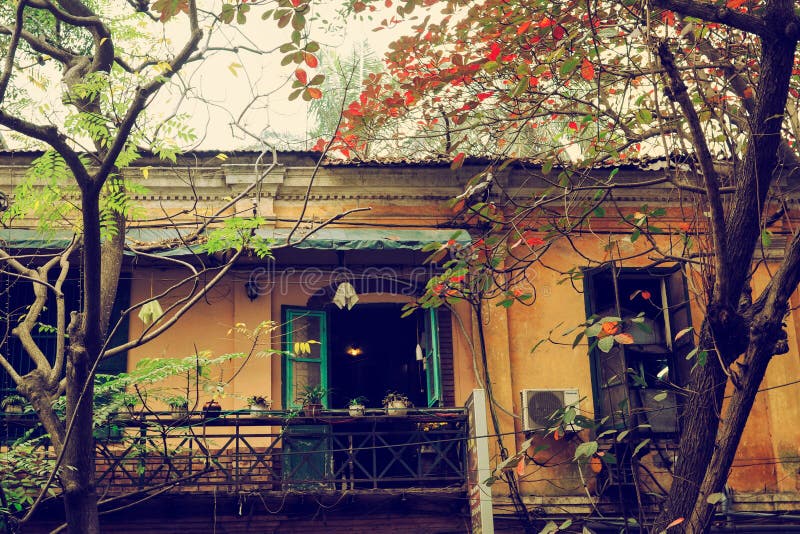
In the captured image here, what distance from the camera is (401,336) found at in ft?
47.9

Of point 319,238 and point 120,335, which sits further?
point 120,335

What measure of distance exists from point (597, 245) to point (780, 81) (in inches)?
209

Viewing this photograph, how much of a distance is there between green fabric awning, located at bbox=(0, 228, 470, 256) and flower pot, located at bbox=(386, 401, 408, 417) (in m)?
1.63

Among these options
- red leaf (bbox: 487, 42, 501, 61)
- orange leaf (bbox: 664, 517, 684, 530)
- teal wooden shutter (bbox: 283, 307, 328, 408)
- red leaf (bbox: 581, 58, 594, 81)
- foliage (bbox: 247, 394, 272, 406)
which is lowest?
orange leaf (bbox: 664, 517, 684, 530)

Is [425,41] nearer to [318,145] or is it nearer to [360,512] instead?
[318,145]

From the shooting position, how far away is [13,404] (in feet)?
31.1

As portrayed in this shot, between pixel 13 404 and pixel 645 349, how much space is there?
670 centimetres

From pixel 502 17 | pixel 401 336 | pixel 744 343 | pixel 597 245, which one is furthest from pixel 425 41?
pixel 401 336

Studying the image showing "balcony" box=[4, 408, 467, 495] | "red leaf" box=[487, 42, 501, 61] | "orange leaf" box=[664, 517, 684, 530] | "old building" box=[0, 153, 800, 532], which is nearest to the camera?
"orange leaf" box=[664, 517, 684, 530]

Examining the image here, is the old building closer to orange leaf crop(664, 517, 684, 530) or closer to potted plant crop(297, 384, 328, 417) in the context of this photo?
potted plant crop(297, 384, 328, 417)

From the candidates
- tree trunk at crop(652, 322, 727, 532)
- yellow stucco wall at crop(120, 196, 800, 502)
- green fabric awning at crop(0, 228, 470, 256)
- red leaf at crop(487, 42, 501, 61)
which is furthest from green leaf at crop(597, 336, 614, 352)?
yellow stucco wall at crop(120, 196, 800, 502)

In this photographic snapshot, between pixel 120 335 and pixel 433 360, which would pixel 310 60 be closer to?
pixel 433 360

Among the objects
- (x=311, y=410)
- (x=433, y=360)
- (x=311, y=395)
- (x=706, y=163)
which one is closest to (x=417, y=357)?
(x=433, y=360)

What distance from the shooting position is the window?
10570mm
